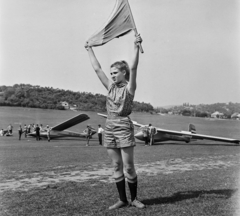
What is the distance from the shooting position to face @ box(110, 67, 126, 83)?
14.4 feet

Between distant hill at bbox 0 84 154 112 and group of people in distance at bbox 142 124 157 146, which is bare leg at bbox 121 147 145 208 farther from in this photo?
distant hill at bbox 0 84 154 112

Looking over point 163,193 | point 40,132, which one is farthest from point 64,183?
point 40,132

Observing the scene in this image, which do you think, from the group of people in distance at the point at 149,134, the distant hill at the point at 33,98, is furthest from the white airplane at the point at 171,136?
the distant hill at the point at 33,98

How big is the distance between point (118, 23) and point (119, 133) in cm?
176

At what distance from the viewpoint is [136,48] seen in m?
4.22

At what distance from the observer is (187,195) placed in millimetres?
5090

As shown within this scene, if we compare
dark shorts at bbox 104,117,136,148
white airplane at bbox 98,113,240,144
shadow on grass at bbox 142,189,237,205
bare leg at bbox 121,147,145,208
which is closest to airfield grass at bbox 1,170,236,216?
shadow on grass at bbox 142,189,237,205

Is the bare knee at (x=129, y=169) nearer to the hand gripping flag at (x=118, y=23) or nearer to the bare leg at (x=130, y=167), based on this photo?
the bare leg at (x=130, y=167)

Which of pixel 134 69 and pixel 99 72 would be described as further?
pixel 99 72

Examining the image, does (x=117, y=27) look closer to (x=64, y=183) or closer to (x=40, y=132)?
(x=64, y=183)

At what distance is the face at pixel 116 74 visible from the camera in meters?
4.40

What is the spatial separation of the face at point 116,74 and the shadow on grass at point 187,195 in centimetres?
201

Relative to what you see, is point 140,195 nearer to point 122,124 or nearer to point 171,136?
point 122,124

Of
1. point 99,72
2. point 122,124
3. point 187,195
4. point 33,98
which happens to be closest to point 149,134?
point 187,195
